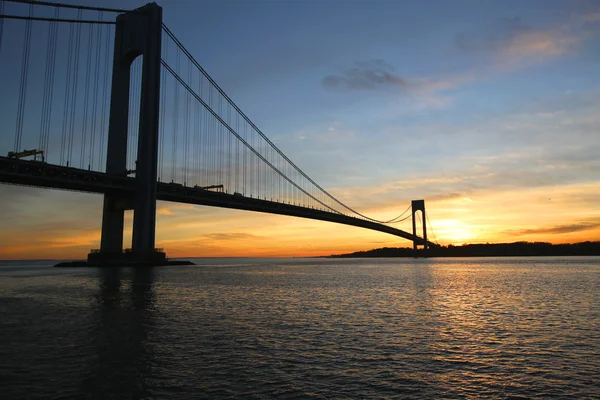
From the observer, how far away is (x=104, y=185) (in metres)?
58.4

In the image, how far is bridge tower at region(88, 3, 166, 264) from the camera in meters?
59.7

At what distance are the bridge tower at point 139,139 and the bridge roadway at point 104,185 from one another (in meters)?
2.57

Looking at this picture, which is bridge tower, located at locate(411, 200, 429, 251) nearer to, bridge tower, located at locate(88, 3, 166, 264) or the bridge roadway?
the bridge roadway

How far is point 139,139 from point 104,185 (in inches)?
299

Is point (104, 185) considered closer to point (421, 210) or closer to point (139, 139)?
point (139, 139)

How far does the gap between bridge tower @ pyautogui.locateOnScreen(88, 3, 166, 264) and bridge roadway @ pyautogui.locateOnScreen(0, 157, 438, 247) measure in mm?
2568

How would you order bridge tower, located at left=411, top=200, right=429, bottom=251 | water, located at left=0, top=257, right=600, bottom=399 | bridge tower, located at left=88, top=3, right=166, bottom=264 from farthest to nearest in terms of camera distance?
bridge tower, located at left=411, top=200, right=429, bottom=251 < bridge tower, located at left=88, top=3, right=166, bottom=264 < water, located at left=0, top=257, right=600, bottom=399

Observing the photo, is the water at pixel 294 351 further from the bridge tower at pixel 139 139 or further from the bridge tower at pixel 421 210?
the bridge tower at pixel 421 210

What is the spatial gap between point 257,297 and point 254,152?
67.0 meters

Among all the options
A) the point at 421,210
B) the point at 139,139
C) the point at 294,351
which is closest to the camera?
the point at 294,351

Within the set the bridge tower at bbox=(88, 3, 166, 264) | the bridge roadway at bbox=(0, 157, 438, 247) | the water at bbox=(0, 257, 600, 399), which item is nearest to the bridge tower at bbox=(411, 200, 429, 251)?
the bridge roadway at bbox=(0, 157, 438, 247)

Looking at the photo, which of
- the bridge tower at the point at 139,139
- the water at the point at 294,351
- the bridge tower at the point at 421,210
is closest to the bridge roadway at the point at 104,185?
the bridge tower at the point at 139,139

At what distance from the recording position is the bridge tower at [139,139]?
196 feet

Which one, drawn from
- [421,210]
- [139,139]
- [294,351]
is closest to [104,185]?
[139,139]
